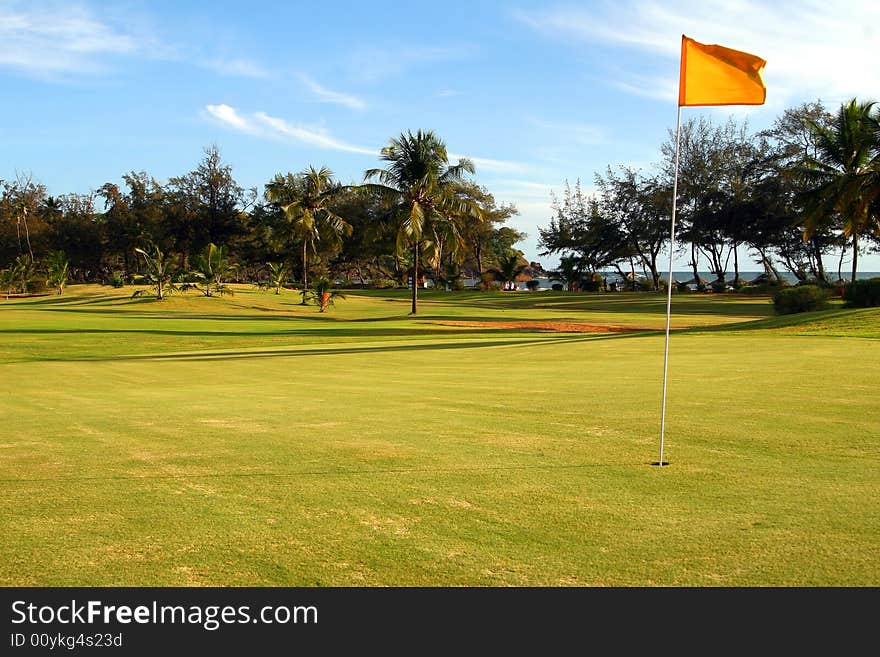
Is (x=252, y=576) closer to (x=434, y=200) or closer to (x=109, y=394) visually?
(x=109, y=394)

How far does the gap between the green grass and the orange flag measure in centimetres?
347

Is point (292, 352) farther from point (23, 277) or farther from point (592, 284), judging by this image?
point (592, 284)

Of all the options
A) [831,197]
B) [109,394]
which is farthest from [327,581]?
[831,197]

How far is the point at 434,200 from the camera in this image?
48625 mm

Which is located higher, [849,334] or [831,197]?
[831,197]

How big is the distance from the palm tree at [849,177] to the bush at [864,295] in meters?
3.00

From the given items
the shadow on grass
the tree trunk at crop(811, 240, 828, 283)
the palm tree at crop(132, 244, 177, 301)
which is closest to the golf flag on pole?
the shadow on grass

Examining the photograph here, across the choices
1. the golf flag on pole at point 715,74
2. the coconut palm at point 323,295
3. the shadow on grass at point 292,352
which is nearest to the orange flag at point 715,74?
the golf flag on pole at point 715,74

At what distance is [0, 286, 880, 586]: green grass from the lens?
194 inches

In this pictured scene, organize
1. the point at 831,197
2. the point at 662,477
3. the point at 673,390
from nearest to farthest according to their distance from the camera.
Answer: the point at 662,477 < the point at 673,390 < the point at 831,197

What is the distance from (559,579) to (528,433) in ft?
14.6


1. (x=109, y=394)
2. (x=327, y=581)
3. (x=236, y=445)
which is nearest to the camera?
(x=327, y=581)

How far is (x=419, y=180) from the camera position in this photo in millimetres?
48031

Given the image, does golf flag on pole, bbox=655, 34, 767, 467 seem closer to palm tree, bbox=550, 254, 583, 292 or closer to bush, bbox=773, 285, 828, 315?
bush, bbox=773, 285, 828, 315
